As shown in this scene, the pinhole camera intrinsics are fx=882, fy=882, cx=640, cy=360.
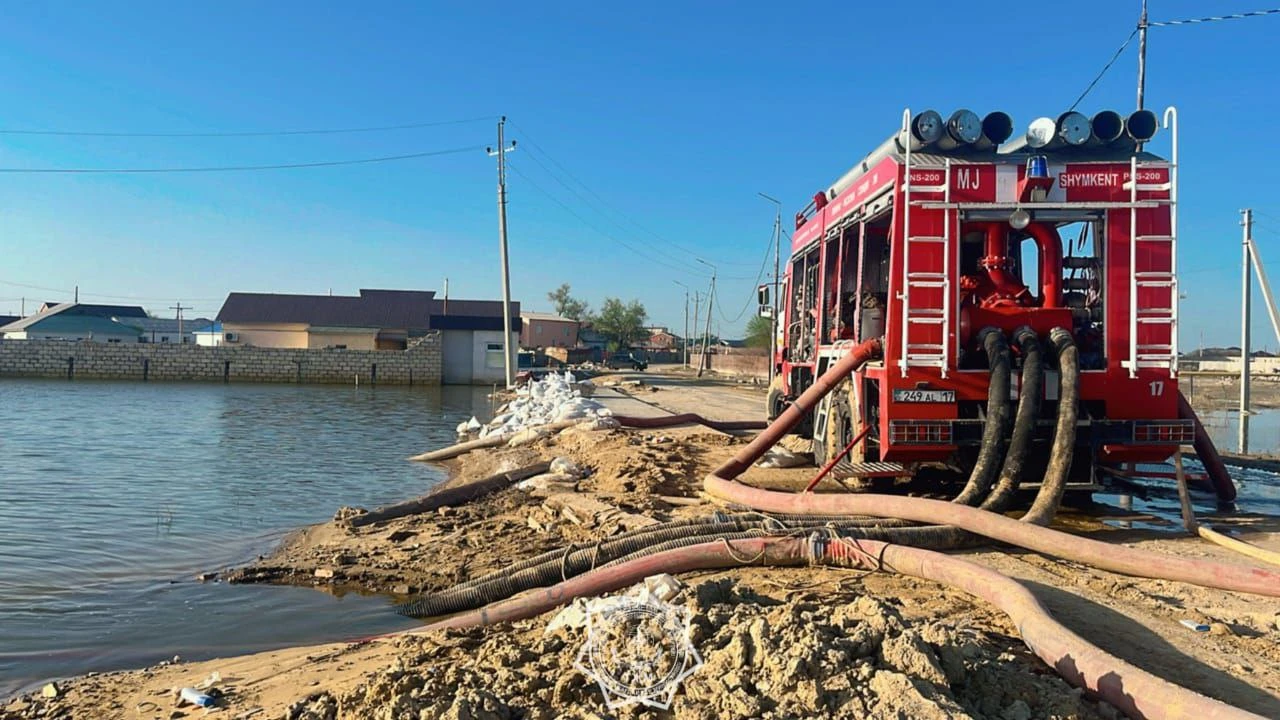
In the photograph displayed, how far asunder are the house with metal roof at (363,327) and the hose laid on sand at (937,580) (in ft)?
163

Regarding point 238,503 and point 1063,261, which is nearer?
point 1063,261

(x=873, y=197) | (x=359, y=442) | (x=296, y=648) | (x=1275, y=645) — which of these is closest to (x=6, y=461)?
(x=359, y=442)

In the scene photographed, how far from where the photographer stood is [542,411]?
2033 centimetres

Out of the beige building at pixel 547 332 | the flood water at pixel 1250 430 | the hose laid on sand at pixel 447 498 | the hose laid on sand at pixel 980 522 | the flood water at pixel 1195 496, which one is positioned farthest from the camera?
the beige building at pixel 547 332

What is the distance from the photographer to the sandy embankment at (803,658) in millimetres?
3447

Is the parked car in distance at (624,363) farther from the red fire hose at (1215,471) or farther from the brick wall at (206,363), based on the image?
the red fire hose at (1215,471)

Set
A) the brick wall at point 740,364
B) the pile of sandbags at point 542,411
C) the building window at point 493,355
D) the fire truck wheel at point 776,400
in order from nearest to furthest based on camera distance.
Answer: the fire truck wheel at point 776,400 → the pile of sandbags at point 542,411 → the building window at point 493,355 → the brick wall at point 740,364

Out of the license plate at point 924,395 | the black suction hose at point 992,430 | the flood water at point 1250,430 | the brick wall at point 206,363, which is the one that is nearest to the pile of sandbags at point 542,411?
the license plate at point 924,395

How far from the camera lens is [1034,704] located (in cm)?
359

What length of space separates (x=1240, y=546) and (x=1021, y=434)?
5.86 ft

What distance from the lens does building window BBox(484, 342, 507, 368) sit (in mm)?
55438

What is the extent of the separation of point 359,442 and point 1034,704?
63.4 ft

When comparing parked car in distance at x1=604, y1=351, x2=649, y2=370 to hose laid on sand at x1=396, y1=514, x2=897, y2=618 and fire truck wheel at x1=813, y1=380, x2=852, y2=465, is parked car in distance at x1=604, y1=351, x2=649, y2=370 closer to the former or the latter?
fire truck wheel at x1=813, y1=380, x2=852, y2=465

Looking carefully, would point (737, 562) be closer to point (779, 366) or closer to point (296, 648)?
point (296, 648)
